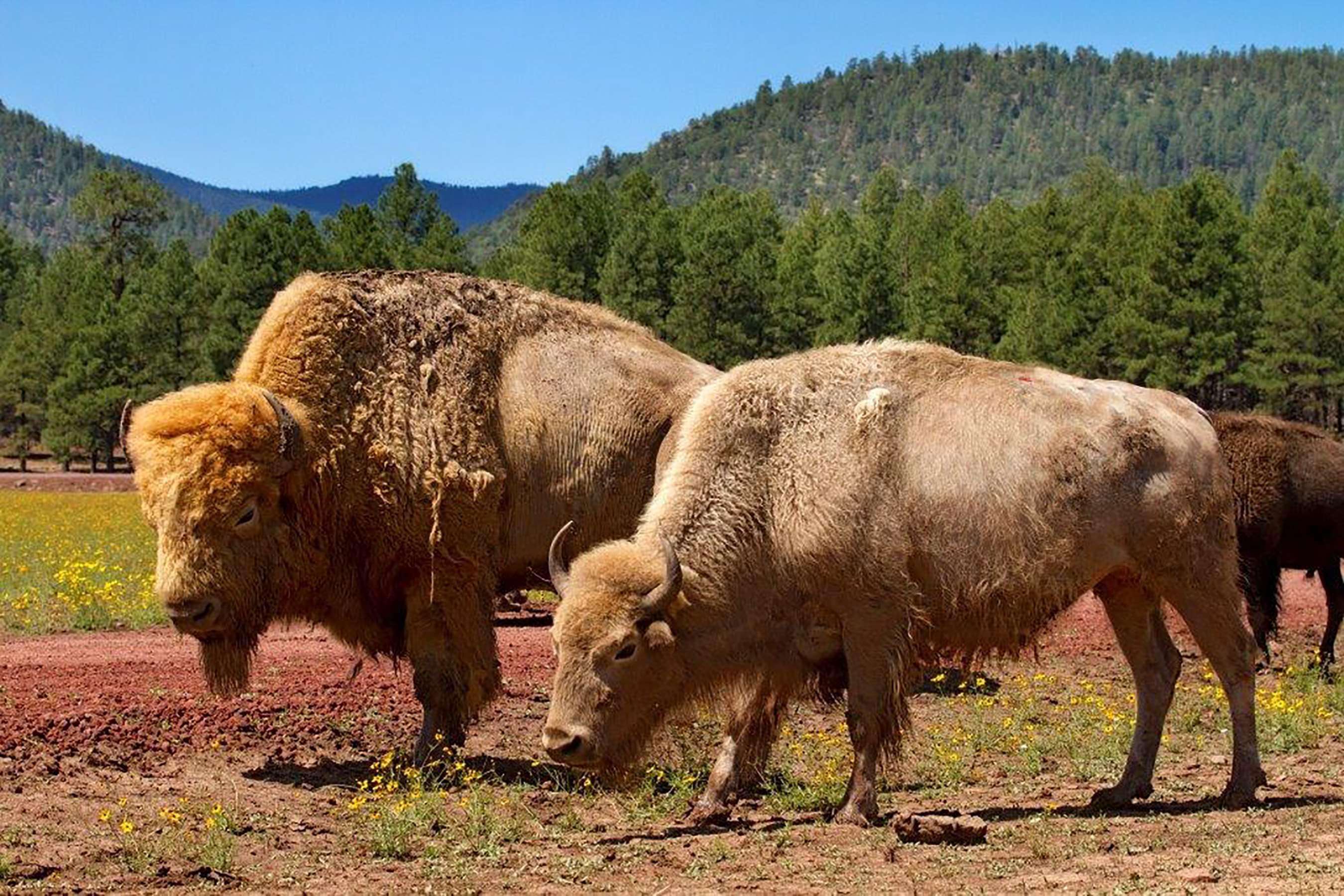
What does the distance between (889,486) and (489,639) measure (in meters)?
2.83

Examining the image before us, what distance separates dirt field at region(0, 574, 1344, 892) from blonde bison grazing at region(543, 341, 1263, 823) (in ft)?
1.82

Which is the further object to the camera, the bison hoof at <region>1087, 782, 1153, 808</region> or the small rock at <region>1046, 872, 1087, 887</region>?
the bison hoof at <region>1087, 782, 1153, 808</region>

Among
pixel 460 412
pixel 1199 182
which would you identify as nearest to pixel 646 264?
pixel 1199 182

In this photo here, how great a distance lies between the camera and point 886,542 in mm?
8438

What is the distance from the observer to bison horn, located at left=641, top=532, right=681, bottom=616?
7918 millimetres

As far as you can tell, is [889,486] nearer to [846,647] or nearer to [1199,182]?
[846,647]

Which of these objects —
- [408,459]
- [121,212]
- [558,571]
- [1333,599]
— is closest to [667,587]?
[558,571]

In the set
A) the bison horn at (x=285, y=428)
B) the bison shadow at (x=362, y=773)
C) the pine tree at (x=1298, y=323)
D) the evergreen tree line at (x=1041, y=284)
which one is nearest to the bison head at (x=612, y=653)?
the bison shadow at (x=362, y=773)

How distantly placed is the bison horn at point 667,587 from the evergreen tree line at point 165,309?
158 ft

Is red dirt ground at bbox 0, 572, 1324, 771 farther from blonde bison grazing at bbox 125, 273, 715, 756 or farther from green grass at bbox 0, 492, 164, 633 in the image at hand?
green grass at bbox 0, 492, 164, 633

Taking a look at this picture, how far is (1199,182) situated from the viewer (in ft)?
193

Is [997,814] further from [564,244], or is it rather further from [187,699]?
[564,244]

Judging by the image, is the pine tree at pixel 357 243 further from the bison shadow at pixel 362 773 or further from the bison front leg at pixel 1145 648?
the bison front leg at pixel 1145 648

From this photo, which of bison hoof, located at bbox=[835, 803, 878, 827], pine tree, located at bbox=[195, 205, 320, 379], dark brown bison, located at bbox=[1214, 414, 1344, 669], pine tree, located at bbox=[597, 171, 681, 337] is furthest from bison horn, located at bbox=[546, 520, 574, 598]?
pine tree, located at bbox=[597, 171, 681, 337]
